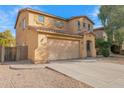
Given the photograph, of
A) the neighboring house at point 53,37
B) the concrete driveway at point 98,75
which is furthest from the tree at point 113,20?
the concrete driveway at point 98,75

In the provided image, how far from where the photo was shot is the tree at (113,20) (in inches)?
814

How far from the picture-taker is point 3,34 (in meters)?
29.7

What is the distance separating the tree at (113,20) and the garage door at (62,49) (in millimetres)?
8369

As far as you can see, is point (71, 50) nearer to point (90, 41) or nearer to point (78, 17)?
point (90, 41)

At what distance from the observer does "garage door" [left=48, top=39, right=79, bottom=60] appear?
46.0 ft

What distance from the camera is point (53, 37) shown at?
1404 centimetres

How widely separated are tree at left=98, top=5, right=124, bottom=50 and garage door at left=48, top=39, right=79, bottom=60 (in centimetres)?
837

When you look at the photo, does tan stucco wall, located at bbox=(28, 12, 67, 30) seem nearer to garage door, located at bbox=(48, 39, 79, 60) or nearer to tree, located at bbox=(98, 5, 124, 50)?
garage door, located at bbox=(48, 39, 79, 60)

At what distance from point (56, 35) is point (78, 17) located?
8.23 metres

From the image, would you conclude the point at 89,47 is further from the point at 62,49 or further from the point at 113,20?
the point at 113,20

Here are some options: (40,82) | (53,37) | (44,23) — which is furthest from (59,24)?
(40,82)

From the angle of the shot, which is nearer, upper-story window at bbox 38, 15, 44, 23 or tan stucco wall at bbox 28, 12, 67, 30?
tan stucco wall at bbox 28, 12, 67, 30

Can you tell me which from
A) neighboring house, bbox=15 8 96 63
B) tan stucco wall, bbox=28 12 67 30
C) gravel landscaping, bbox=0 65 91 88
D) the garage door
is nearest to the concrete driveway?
gravel landscaping, bbox=0 65 91 88

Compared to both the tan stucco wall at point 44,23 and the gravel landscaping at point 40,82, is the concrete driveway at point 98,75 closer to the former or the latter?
the gravel landscaping at point 40,82
